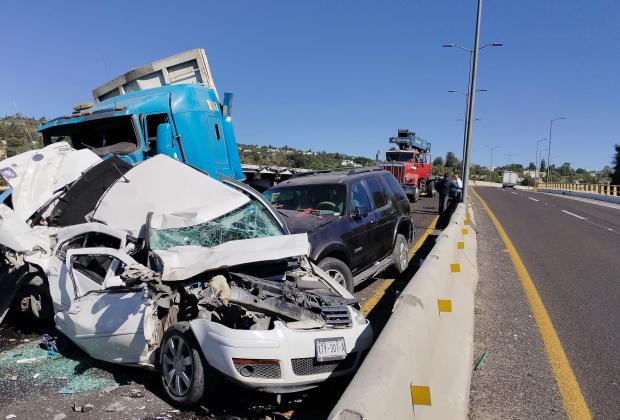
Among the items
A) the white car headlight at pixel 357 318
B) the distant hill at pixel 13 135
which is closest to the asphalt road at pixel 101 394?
the white car headlight at pixel 357 318

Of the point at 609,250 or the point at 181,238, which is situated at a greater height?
the point at 181,238

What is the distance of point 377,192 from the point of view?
8.10 metres

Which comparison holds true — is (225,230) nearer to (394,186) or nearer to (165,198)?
(165,198)

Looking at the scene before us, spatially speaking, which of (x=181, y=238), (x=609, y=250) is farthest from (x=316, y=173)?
(x=609, y=250)

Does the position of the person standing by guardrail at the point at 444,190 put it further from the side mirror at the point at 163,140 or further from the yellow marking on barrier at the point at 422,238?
the side mirror at the point at 163,140

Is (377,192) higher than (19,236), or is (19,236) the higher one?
(377,192)

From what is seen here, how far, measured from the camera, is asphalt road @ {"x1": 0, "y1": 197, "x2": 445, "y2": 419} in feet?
12.4

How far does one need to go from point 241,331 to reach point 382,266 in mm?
4338

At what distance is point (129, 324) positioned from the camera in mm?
4031

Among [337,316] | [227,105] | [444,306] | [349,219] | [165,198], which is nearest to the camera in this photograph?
[337,316]

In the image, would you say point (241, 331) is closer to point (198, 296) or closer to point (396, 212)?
point (198, 296)

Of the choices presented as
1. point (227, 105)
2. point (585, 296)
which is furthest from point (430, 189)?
point (585, 296)

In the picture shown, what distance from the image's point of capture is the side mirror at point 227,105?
11.0 meters

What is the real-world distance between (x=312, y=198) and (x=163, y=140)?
3.26 m
